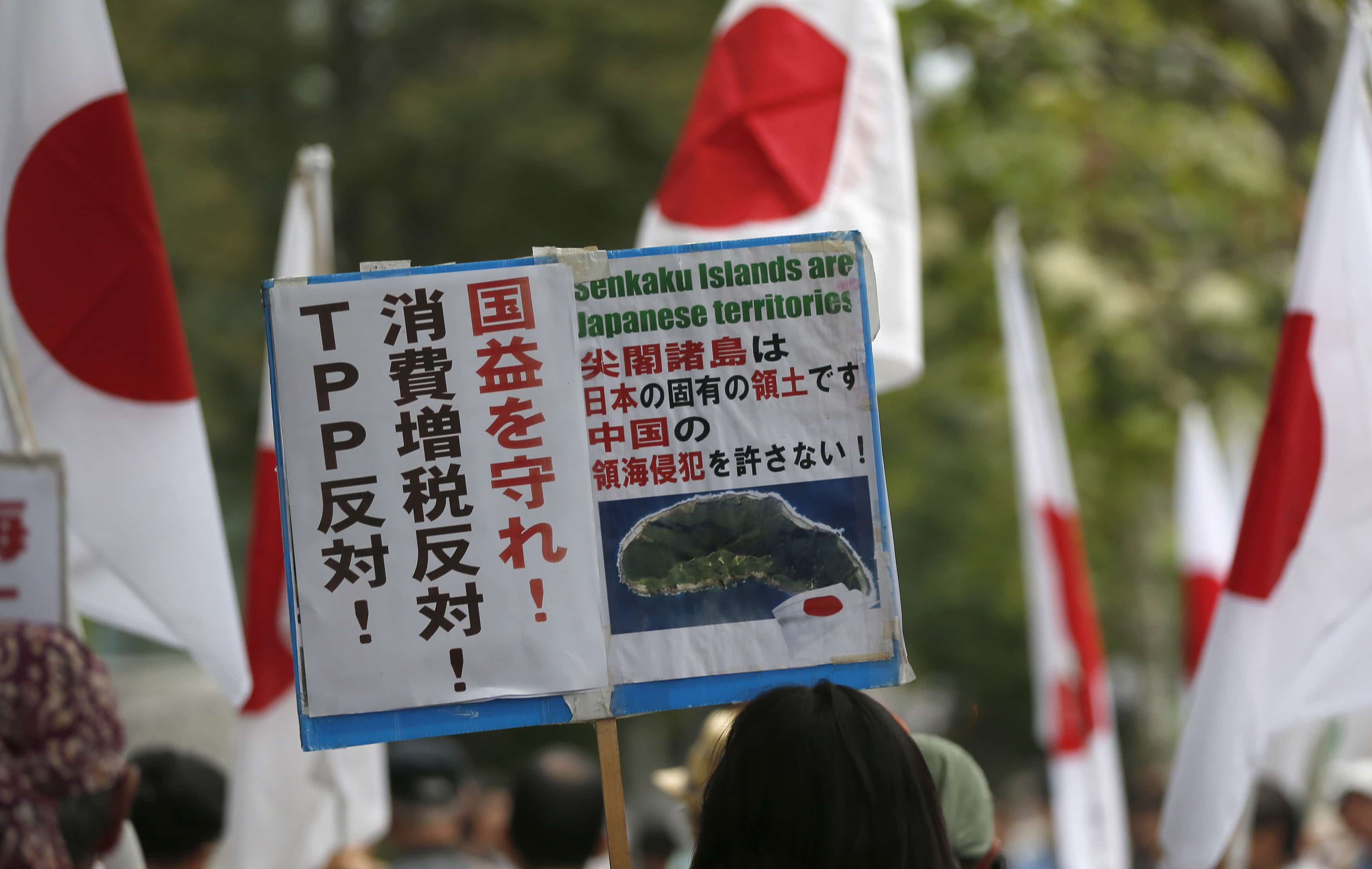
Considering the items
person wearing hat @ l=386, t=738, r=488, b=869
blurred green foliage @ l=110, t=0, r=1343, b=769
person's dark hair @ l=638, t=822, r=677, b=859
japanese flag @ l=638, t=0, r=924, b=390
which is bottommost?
person's dark hair @ l=638, t=822, r=677, b=859

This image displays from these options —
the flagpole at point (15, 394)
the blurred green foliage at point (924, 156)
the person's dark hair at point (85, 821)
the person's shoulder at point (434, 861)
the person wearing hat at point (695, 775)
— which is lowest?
the person's shoulder at point (434, 861)

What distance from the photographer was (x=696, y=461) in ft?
8.14

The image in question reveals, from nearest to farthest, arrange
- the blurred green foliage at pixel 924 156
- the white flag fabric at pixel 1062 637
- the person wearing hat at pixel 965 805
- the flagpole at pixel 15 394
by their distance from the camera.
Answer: the person wearing hat at pixel 965 805, the flagpole at pixel 15 394, the white flag fabric at pixel 1062 637, the blurred green foliage at pixel 924 156

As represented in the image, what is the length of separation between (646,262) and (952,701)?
29.2m

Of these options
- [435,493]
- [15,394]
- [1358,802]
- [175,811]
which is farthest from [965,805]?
[1358,802]

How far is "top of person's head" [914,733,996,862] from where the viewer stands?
103 inches

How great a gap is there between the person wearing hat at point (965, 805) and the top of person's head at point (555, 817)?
1.46 metres

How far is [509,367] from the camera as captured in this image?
8.17 ft

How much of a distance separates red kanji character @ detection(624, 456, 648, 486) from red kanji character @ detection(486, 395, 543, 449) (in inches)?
5.6

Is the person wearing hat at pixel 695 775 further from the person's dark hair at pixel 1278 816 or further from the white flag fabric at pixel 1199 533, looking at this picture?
the white flag fabric at pixel 1199 533

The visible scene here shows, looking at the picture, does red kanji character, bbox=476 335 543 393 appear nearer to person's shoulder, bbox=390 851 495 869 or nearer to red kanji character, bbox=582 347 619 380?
red kanji character, bbox=582 347 619 380

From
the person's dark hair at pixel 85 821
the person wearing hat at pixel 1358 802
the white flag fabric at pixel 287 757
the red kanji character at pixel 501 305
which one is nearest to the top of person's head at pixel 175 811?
the white flag fabric at pixel 287 757

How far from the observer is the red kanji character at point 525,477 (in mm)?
2477

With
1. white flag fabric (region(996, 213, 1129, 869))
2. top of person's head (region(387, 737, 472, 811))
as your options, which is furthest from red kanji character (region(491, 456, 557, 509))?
white flag fabric (region(996, 213, 1129, 869))
